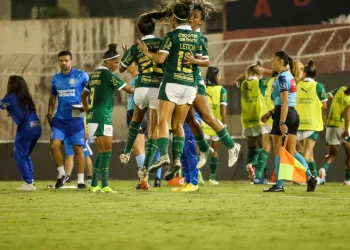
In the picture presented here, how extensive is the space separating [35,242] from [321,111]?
9712mm

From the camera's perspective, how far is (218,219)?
6254mm

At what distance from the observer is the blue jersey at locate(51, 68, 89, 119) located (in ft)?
39.2

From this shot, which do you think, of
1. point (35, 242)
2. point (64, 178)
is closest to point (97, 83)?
point (64, 178)

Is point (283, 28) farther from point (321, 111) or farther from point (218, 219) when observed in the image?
point (218, 219)

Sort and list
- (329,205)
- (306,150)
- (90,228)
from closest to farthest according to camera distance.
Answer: (90,228), (329,205), (306,150)

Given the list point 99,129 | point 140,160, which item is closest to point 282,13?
point 140,160

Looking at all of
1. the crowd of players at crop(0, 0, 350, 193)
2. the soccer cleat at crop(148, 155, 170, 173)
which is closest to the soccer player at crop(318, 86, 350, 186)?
the crowd of players at crop(0, 0, 350, 193)

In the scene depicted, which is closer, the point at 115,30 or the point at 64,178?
the point at 64,178

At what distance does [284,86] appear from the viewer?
32.5 feet

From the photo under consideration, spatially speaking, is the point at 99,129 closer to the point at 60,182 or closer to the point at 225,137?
the point at 225,137

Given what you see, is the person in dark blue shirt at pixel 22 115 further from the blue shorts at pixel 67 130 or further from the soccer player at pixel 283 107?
the soccer player at pixel 283 107

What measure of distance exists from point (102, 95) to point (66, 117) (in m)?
2.04

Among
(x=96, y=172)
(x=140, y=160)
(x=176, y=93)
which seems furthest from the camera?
(x=140, y=160)

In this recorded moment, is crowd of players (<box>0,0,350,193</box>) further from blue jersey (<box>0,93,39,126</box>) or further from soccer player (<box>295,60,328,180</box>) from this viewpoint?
soccer player (<box>295,60,328,180</box>)
